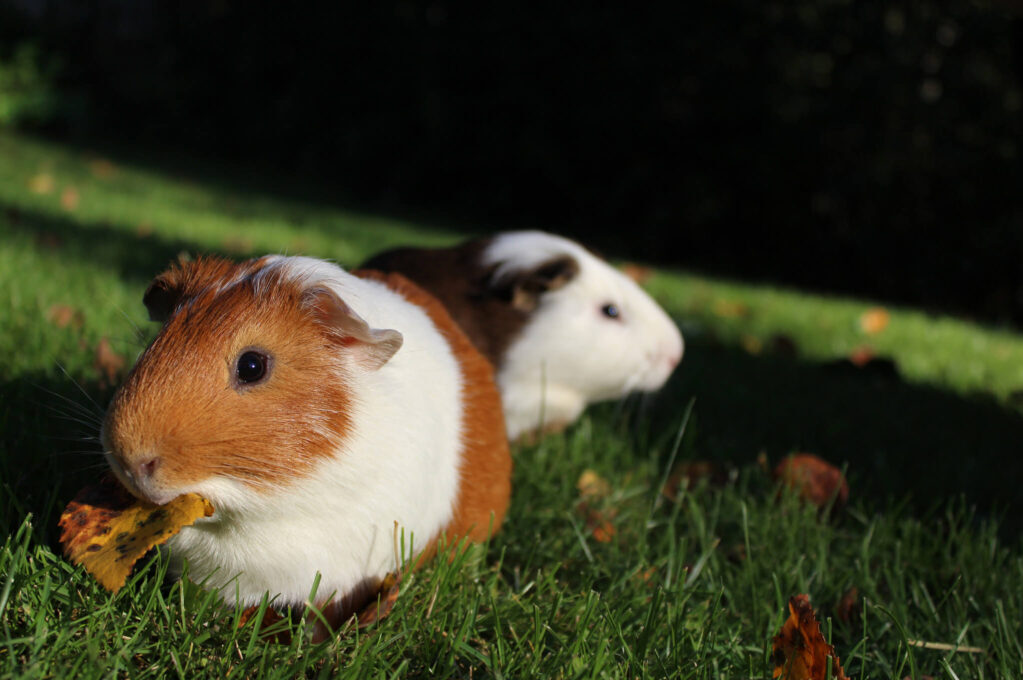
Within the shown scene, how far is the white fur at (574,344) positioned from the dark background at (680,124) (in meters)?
3.64

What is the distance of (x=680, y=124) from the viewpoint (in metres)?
7.67

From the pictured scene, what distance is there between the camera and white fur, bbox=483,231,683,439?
240 cm

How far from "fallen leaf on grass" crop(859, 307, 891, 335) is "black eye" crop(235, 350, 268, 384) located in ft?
14.7

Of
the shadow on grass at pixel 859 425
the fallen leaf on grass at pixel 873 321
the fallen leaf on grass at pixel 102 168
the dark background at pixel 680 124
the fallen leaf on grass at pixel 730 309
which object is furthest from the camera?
the fallen leaf on grass at pixel 102 168

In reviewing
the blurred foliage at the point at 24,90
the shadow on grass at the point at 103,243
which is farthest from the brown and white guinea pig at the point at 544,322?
the blurred foliage at the point at 24,90

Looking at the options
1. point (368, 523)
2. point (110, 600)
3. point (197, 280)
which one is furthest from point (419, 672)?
point (197, 280)

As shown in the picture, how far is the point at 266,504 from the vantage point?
1.29 m

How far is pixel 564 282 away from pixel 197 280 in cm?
124

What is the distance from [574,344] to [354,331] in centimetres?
117

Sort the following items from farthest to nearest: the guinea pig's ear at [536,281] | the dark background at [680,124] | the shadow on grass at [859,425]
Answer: the dark background at [680,124], the shadow on grass at [859,425], the guinea pig's ear at [536,281]

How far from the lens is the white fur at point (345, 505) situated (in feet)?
4.33

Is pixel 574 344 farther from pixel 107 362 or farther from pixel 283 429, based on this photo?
pixel 107 362

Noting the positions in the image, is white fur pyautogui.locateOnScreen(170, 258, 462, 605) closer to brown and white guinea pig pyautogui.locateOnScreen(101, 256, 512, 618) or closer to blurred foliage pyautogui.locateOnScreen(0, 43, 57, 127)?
brown and white guinea pig pyautogui.locateOnScreen(101, 256, 512, 618)

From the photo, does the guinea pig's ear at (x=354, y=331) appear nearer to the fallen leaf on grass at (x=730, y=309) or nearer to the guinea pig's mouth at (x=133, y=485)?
the guinea pig's mouth at (x=133, y=485)
